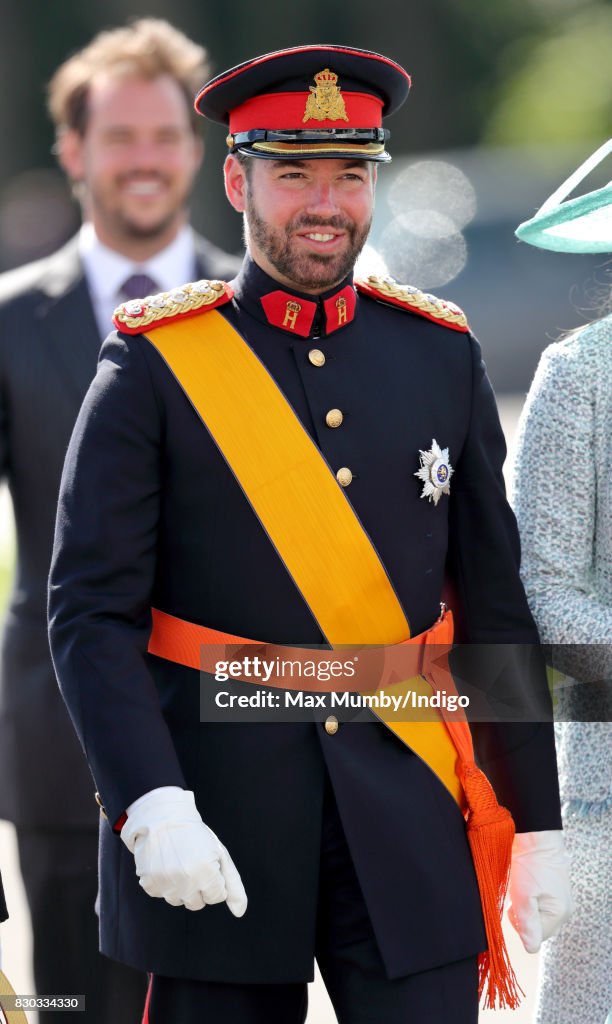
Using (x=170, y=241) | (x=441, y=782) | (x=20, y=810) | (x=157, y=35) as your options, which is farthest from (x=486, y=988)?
(x=157, y=35)

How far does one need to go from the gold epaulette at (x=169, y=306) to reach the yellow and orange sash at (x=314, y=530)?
0.07 feet

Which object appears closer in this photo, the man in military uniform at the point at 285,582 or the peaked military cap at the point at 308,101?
the man in military uniform at the point at 285,582

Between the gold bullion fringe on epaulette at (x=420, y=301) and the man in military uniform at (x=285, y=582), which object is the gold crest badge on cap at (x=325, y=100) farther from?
the gold bullion fringe on epaulette at (x=420, y=301)

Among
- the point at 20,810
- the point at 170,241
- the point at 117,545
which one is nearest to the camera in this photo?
the point at 117,545

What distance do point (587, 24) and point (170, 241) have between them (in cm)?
2606

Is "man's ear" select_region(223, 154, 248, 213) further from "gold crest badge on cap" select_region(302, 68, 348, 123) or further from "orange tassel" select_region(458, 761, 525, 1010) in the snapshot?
"orange tassel" select_region(458, 761, 525, 1010)

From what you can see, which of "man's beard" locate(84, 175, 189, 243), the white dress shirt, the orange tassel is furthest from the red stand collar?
"man's beard" locate(84, 175, 189, 243)

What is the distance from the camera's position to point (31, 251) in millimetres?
26578

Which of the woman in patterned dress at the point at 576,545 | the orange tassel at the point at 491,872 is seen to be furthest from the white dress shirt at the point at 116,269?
the orange tassel at the point at 491,872

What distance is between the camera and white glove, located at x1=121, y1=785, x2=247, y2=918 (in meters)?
3.01

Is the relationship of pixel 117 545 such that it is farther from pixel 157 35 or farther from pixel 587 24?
pixel 587 24

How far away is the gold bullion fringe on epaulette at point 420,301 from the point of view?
11.9 ft

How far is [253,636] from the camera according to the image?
332cm

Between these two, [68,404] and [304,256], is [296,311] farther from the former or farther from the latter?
[68,404]
